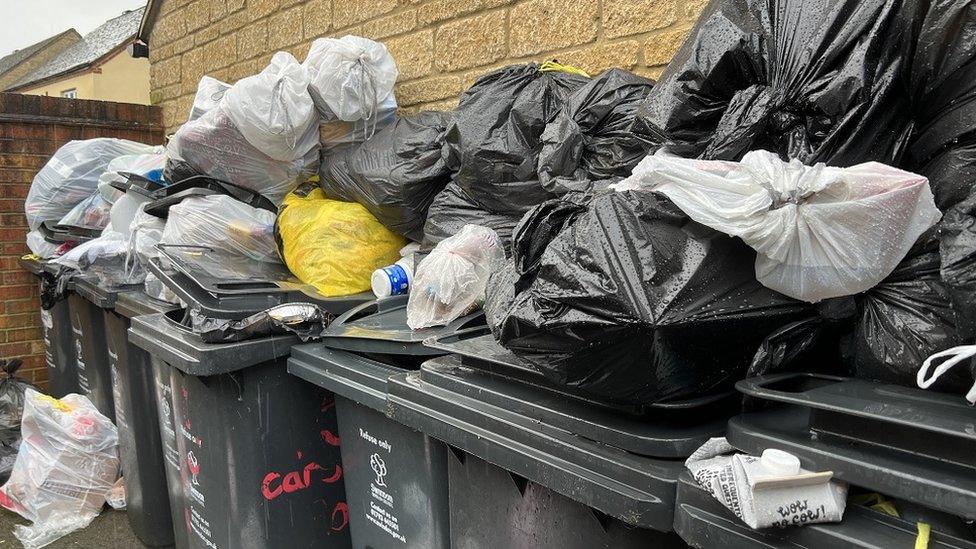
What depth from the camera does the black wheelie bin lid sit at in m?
1.95

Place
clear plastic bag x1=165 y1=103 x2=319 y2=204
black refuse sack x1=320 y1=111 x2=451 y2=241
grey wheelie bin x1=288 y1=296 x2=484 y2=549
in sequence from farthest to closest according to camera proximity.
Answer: clear plastic bag x1=165 y1=103 x2=319 y2=204 → black refuse sack x1=320 y1=111 x2=451 y2=241 → grey wheelie bin x1=288 y1=296 x2=484 y2=549

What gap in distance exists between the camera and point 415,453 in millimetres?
1849

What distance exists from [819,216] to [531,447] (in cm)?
66

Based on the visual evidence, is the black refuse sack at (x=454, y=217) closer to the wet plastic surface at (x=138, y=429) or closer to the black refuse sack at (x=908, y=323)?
the wet plastic surface at (x=138, y=429)

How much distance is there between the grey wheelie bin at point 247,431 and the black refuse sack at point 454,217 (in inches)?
19.2

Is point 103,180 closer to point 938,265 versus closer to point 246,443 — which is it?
point 246,443

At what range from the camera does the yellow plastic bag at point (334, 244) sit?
2822 millimetres

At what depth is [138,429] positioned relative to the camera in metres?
3.16

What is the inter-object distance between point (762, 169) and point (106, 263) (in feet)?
10.6

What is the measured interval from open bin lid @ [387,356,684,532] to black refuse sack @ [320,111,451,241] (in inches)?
50.2

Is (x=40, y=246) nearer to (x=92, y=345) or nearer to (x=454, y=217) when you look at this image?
Result: (x=92, y=345)

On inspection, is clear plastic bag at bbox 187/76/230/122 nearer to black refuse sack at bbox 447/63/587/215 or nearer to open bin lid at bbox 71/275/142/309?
open bin lid at bbox 71/275/142/309

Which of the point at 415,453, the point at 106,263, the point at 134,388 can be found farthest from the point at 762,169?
→ the point at 106,263

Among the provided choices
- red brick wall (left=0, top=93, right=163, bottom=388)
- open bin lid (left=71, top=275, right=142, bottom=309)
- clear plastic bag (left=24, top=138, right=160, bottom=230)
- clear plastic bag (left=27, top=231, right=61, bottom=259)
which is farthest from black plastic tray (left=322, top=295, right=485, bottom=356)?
red brick wall (left=0, top=93, right=163, bottom=388)
